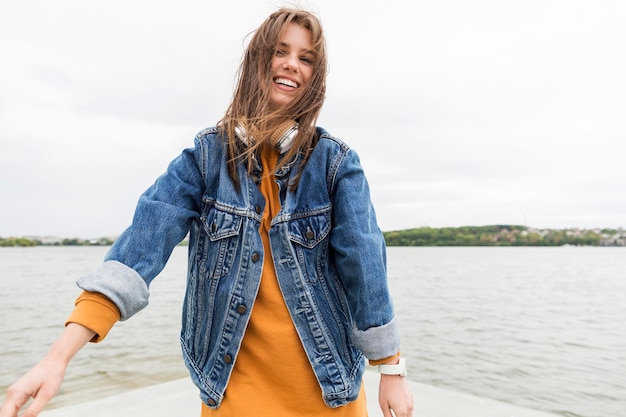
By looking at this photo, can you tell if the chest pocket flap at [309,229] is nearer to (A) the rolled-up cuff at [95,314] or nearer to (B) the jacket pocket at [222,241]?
(B) the jacket pocket at [222,241]

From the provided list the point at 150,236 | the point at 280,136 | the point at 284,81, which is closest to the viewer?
the point at 150,236

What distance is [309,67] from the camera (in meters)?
1.51

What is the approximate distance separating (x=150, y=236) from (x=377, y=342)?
2.03 feet

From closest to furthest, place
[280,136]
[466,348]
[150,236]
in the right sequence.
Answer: [150,236] < [280,136] < [466,348]

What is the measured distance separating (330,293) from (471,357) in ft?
24.1

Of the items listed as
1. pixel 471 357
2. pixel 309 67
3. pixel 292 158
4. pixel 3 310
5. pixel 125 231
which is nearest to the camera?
pixel 125 231

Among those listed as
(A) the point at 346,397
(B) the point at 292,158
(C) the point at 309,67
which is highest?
(C) the point at 309,67

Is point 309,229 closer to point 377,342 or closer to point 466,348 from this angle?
point 377,342

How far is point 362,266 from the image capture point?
129 cm

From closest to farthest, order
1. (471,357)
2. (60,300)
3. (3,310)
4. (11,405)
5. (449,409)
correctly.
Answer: (11,405), (449,409), (471,357), (3,310), (60,300)

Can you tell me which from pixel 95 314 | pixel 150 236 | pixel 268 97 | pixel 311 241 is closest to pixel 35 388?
pixel 95 314

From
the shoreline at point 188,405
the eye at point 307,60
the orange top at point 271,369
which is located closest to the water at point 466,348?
the shoreline at point 188,405

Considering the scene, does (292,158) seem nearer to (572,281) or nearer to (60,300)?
(60,300)

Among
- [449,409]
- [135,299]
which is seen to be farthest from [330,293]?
[449,409]
